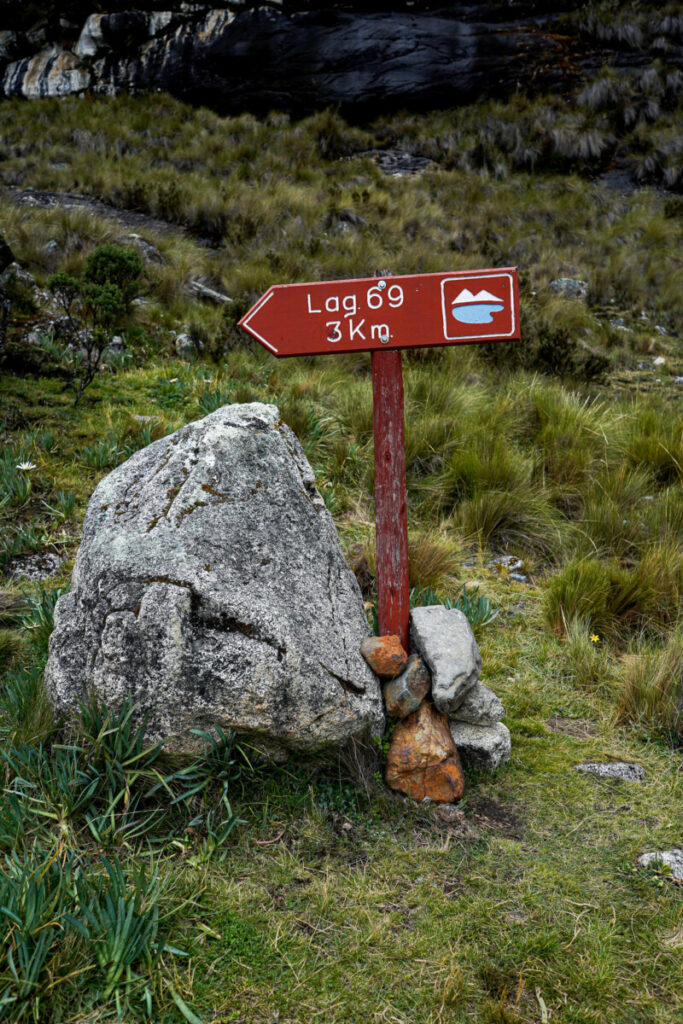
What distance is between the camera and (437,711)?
8.98 feet

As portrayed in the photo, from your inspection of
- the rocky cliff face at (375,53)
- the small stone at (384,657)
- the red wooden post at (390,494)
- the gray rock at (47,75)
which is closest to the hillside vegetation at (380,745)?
the small stone at (384,657)

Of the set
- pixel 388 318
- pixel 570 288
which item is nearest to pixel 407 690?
pixel 388 318

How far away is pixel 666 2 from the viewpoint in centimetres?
1695

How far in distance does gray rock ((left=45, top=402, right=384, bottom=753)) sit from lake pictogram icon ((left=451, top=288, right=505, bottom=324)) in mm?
993

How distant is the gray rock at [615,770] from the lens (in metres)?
2.77

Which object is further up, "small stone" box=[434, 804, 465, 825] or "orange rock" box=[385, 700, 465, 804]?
"orange rock" box=[385, 700, 465, 804]

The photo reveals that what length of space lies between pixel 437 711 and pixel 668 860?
95 cm

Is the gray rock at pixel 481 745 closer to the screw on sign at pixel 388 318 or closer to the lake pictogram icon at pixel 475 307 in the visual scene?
the screw on sign at pixel 388 318

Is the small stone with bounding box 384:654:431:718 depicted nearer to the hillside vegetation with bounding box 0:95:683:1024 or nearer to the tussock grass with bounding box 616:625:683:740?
the hillside vegetation with bounding box 0:95:683:1024

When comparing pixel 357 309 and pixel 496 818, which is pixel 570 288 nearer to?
pixel 357 309

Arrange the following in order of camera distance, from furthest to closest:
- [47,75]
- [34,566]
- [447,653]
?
1. [47,75]
2. [34,566]
3. [447,653]

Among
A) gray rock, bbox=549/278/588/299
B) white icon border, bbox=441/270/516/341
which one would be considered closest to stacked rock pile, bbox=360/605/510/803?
white icon border, bbox=441/270/516/341

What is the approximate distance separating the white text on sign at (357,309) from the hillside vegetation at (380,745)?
4.87ft

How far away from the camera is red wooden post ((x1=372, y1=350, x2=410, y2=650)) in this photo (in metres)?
2.79
